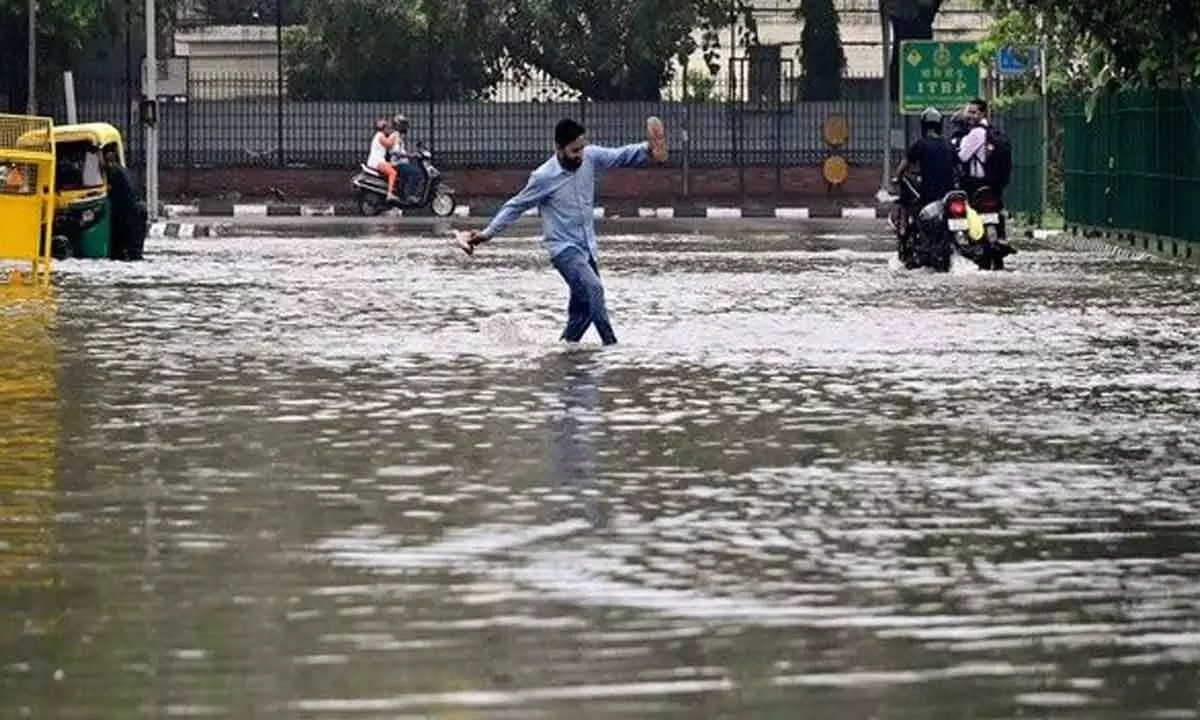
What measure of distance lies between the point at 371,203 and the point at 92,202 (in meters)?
20.0

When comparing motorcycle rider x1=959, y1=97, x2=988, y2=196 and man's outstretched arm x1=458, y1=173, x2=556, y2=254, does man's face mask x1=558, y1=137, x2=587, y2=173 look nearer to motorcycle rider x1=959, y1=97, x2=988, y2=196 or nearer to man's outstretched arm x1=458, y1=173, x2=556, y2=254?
man's outstretched arm x1=458, y1=173, x2=556, y2=254

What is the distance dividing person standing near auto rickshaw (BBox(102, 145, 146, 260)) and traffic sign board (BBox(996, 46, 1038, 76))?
17.3 meters

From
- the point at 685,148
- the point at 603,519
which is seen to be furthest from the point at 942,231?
the point at 685,148

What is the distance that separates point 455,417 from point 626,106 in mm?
49330

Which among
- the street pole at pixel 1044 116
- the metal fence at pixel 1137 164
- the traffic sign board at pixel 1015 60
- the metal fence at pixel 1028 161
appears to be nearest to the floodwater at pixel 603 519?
the metal fence at pixel 1137 164

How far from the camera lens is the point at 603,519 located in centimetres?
1248

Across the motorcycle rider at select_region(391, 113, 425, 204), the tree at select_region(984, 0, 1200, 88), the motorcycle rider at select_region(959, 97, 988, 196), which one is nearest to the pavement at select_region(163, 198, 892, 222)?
the motorcycle rider at select_region(391, 113, 425, 204)

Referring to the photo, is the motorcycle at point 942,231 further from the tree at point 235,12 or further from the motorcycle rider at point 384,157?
the tree at point 235,12

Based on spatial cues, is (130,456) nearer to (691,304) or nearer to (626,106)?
(691,304)

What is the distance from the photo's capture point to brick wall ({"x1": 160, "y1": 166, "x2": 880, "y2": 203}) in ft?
211

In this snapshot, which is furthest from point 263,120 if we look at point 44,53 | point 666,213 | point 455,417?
point 455,417

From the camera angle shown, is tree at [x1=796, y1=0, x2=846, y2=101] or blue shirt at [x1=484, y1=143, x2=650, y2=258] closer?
blue shirt at [x1=484, y1=143, x2=650, y2=258]

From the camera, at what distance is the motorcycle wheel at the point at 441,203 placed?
57.3 metres

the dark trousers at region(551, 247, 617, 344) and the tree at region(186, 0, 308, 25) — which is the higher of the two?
the tree at region(186, 0, 308, 25)
